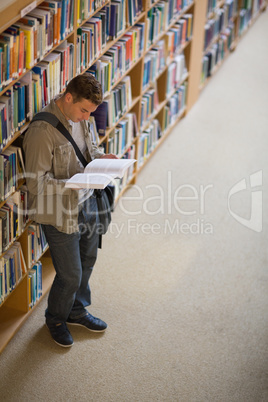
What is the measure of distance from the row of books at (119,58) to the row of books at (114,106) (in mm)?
96

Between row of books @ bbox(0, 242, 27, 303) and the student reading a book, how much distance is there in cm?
23

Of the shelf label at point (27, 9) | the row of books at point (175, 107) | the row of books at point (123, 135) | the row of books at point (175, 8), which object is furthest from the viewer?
the row of books at point (175, 107)

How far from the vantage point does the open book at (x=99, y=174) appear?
2.93 meters

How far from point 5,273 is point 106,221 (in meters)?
0.63

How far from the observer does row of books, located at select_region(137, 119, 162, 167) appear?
16.9ft

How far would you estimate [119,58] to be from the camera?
13.9ft

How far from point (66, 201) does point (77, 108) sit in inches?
19.2

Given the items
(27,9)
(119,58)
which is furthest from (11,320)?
(119,58)

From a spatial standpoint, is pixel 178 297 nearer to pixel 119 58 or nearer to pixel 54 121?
pixel 54 121

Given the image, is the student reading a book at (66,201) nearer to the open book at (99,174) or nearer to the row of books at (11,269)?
the open book at (99,174)

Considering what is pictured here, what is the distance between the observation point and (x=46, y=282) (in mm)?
3889

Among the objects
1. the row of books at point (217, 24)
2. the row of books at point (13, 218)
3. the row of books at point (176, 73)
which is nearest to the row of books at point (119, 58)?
the row of books at point (176, 73)

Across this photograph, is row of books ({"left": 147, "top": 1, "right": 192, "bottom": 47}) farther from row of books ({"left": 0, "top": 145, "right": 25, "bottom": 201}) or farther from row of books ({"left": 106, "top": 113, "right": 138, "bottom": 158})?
row of books ({"left": 0, "top": 145, "right": 25, "bottom": 201})

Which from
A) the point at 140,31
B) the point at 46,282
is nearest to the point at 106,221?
the point at 46,282
